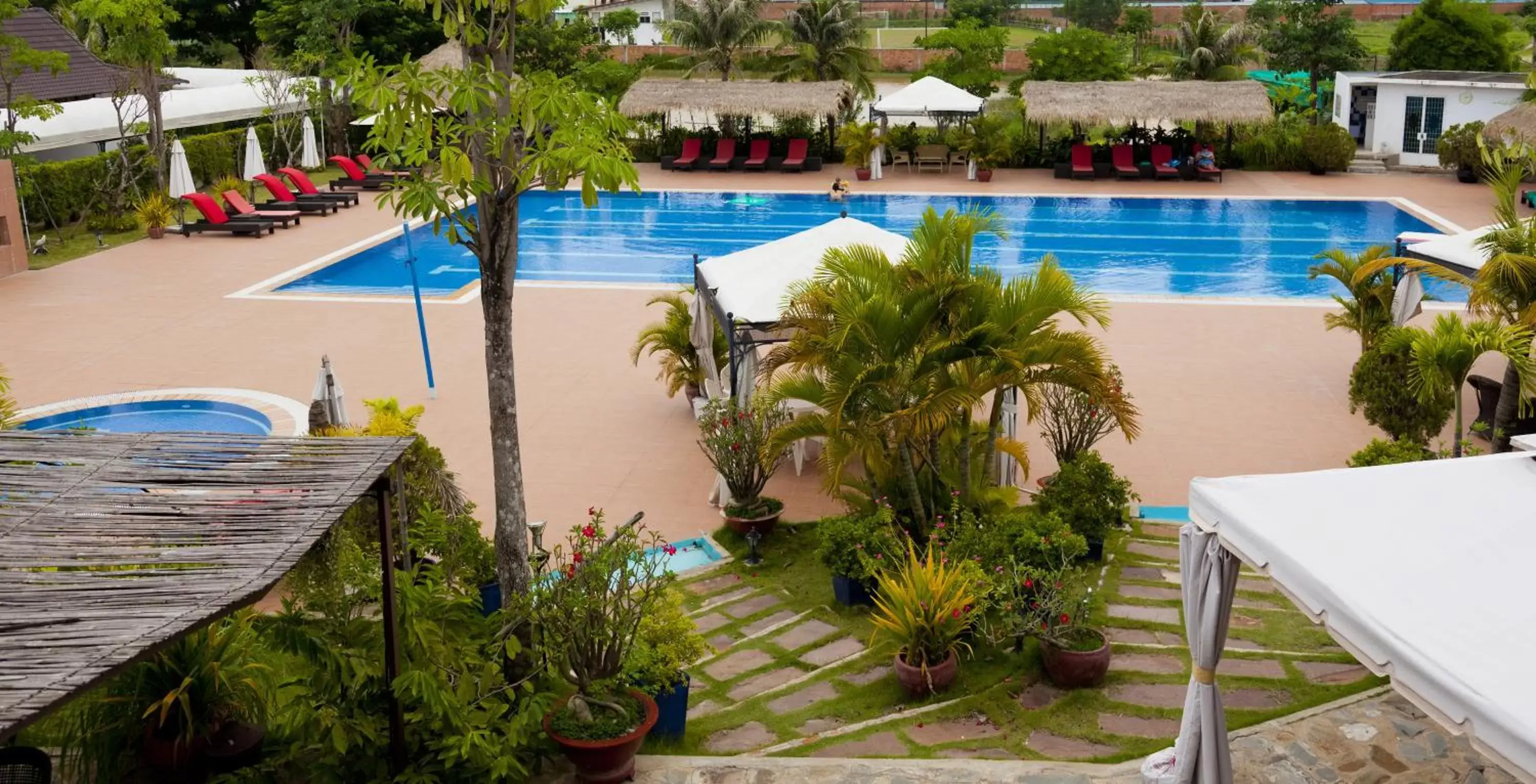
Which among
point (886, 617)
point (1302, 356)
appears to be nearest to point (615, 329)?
point (1302, 356)

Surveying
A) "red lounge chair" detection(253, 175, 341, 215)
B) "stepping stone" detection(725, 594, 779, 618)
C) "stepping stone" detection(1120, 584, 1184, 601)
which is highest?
"red lounge chair" detection(253, 175, 341, 215)

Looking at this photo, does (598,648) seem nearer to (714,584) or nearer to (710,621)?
(710,621)

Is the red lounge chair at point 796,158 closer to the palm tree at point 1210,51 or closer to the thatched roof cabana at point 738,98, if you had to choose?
the thatched roof cabana at point 738,98

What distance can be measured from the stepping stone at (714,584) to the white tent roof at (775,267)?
212 cm

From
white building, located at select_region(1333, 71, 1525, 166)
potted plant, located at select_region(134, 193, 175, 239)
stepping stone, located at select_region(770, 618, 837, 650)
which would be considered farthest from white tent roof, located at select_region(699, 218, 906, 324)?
white building, located at select_region(1333, 71, 1525, 166)

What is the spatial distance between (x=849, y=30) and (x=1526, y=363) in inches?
1047

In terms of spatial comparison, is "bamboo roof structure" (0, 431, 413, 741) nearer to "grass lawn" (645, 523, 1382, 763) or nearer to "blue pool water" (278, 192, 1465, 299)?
"grass lawn" (645, 523, 1382, 763)

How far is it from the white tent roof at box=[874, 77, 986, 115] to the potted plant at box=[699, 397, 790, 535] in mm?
21778

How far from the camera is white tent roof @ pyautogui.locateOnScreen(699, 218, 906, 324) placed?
10.9 m

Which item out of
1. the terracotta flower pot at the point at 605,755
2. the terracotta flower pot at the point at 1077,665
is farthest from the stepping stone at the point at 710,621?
the terracotta flower pot at the point at 1077,665

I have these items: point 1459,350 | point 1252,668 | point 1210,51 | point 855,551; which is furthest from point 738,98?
point 1252,668

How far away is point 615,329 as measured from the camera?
17.1 m

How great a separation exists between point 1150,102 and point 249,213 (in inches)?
711

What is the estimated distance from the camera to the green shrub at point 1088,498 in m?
9.54
